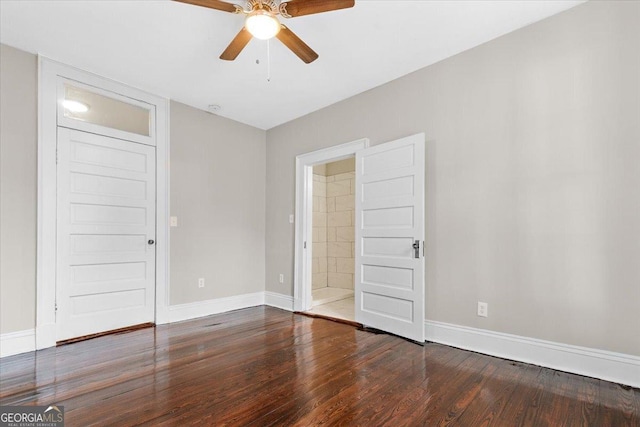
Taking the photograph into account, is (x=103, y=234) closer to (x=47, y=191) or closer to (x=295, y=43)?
(x=47, y=191)

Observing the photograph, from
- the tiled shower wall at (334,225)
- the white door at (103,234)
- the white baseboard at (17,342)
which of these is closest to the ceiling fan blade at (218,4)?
the white door at (103,234)

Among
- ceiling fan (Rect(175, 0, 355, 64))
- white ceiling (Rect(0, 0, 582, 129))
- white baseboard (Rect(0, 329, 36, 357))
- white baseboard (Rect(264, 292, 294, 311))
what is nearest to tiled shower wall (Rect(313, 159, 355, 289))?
white baseboard (Rect(264, 292, 294, 311))

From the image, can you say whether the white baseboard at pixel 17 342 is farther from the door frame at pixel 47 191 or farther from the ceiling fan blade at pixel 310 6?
the ceiling fan blade at pixel 310 6

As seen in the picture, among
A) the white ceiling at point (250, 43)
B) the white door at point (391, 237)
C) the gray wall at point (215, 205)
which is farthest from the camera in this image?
the gray wall at point (215, 205)

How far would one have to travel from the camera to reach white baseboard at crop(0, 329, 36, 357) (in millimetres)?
2713

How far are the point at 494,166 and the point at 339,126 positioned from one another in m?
1.94

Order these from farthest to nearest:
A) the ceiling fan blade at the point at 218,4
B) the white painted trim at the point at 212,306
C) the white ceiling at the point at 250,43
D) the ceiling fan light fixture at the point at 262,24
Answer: the white painted trim at the point at 212,306 → the white ceiling at the point at 250,43 → the ceiling fan light fixture at the point at 262,24 → the ceiling fan blade at the point at 218,4

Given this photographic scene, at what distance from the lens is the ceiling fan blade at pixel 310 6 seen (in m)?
2.03

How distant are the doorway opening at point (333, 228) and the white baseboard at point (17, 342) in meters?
3.84

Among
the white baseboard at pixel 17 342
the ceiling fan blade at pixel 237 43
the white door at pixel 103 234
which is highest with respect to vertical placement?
the ceiling fan blade at pixel 237 43

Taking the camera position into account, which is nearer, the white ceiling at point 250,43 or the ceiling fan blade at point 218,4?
the ceiling fan blade at point 218,4

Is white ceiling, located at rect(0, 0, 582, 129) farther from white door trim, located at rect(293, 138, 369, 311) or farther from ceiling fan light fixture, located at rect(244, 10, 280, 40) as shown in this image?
white door trim, located at rect(293, 138, 369, 311)

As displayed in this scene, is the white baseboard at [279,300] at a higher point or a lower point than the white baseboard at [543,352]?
lower

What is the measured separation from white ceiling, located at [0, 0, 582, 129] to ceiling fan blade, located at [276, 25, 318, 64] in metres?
0.24
